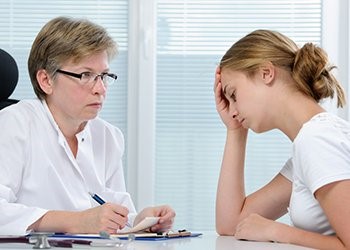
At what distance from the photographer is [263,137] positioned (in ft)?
12.5

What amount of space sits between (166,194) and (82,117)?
1469mm

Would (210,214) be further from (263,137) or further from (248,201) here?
(248,201)

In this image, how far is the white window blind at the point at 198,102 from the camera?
12.5ft

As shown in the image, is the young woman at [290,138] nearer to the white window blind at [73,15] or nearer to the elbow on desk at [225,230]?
the elbow on desk at [225,230]

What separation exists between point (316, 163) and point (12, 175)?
93cm

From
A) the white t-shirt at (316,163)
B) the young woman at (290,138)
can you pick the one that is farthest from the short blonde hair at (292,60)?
the white t-shirt at (316,163)

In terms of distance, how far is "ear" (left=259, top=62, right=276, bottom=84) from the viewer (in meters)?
2.01

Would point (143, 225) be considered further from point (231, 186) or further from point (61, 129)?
point (61, 129)

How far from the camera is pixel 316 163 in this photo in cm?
178

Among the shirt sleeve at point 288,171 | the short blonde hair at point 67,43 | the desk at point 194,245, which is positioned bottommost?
the desk at point 194,245

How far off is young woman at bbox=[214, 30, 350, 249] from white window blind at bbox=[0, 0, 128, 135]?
1.53m

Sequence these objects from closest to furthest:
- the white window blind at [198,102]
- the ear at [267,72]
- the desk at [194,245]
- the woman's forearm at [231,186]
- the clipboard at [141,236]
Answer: the desk at [194,245] < the clipboard at [141,236] < the ear at [267,72] < the woman's forearm at [231,186] < the white window blind at [198,102]

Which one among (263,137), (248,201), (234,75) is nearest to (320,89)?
(234,75)

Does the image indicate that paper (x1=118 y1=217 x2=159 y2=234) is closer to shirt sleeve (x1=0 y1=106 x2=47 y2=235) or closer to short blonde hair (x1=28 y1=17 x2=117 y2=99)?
shirt sleeve (x1=0 y1=106 x2=47 y2=235)
